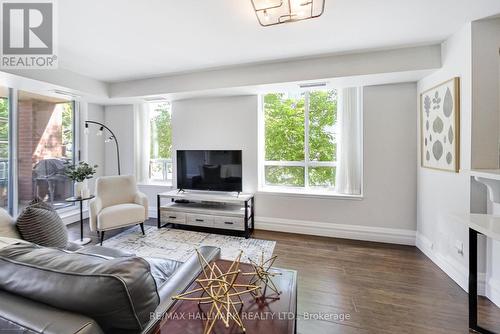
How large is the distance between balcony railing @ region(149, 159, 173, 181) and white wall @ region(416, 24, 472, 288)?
13.2ft

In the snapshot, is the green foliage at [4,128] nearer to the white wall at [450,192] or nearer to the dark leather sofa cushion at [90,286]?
the dark leather sofa cushion at [90,286]

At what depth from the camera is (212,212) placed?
3533mm

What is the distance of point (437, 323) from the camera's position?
1.73m

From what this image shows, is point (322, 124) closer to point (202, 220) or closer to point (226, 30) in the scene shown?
point (226, 30)

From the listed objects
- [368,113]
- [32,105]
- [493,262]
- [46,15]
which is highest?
[46,15]

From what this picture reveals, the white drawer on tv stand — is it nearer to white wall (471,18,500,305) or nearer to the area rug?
the area rug

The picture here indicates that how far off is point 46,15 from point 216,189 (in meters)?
2.69

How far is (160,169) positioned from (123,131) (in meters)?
1.03

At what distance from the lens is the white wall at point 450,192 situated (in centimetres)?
211

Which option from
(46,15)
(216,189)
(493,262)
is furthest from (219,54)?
(493,262)

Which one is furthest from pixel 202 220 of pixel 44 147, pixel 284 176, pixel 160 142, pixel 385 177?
pixel 44 147

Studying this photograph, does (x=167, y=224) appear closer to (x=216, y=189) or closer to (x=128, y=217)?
(x=128, y=217)

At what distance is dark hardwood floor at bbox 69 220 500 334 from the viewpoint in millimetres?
1725

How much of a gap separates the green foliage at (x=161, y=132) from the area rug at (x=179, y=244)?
1526 millimetres
